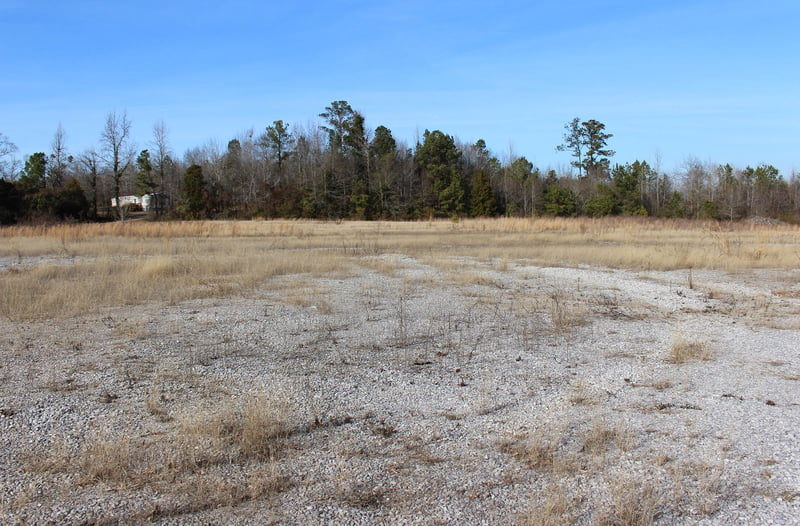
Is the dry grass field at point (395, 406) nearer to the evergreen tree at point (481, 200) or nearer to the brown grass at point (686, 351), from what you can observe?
the brown grass at point (686, 351)

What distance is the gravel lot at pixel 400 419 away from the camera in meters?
3.19

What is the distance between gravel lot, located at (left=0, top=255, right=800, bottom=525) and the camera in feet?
10.5

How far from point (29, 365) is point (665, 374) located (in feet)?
21.2

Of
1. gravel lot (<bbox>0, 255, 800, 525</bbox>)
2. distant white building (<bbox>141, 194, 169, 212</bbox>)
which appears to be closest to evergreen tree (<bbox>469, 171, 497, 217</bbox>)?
distant white building (<bbox>141, 194, 169, 212</bbox>)

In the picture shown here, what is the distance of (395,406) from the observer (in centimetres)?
473

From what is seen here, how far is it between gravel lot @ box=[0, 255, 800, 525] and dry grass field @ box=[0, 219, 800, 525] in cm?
2

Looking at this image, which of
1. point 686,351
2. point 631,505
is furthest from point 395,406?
point 686,351

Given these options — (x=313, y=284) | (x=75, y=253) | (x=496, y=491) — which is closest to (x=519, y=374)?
(x=496, y=491)

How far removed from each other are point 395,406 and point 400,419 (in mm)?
293

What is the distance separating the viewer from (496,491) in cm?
333

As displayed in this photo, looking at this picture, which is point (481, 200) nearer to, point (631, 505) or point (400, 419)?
point (400, 419)

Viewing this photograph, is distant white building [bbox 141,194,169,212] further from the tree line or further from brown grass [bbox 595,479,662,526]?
brown grass [bbox 595,479,662,526]

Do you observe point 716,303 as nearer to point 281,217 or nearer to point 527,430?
point 527,430

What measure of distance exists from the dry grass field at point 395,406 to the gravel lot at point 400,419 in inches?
0.8
